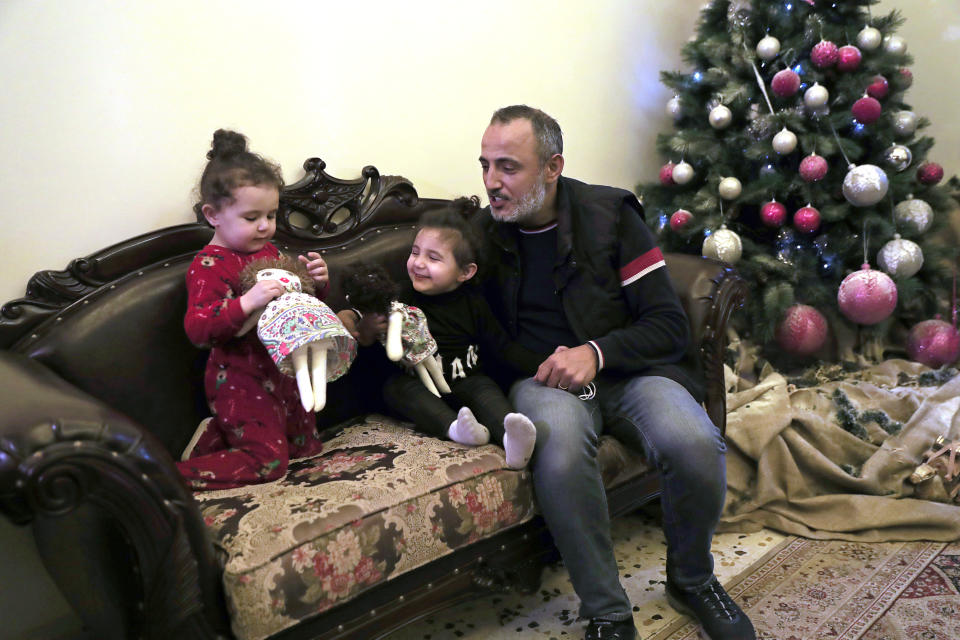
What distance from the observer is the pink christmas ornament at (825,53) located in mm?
2898

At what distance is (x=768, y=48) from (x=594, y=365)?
191 cm

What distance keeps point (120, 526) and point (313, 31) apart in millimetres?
1538

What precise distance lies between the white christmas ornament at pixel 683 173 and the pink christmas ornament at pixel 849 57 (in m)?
0.71

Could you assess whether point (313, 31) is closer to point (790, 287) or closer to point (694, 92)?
→ point (694, 92)

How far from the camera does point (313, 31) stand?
83.7 inches

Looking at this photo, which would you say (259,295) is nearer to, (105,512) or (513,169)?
(105,512)

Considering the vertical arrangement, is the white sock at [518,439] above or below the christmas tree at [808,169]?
below

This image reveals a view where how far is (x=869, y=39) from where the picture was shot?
2.90 meters

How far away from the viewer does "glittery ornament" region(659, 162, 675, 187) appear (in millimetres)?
3192

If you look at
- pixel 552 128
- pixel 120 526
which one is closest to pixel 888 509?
pixel 552 128

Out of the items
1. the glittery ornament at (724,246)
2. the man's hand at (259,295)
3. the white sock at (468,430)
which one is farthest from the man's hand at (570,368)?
the glittery ornament at (724,246)

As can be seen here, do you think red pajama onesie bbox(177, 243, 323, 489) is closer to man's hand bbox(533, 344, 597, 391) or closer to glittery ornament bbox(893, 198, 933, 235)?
man's hand bbox(533, 344, 597, 391)

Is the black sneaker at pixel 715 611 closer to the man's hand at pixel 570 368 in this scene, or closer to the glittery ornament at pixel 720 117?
the man's hand at pixel 570 368

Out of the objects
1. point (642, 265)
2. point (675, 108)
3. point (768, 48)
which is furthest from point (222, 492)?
point (768, 48)
